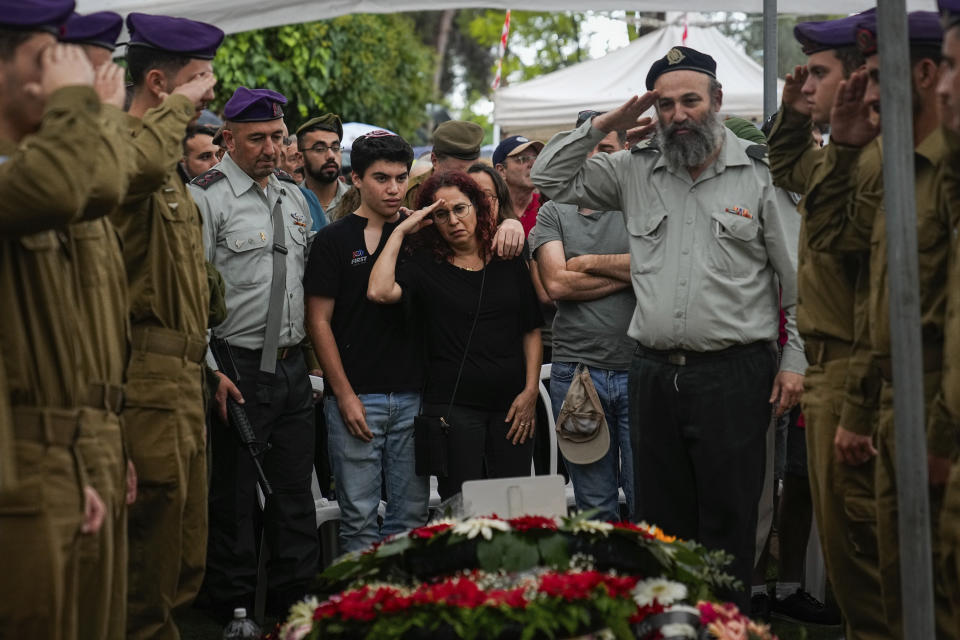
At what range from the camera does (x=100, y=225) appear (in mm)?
3781

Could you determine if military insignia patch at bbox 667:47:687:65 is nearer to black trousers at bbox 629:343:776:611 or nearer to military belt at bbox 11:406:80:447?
black trousers at bbox 629:343:776:611

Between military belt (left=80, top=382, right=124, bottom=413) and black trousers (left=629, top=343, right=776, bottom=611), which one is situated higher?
military belt (left=80, top=382, right=124, bottom=413)

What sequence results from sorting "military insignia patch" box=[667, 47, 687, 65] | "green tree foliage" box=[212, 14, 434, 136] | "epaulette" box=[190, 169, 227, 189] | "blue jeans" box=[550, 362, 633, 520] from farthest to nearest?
"green tree foliage" box=[212, 14, 434, 136], "blue jeans" box=[550, 362, 633, 520], "epaulette" box=[190, 169, 227, 189], "military insignia patch" box=[667, 47, 687, 65]

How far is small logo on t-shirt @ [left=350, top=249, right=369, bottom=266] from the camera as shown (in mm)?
6117

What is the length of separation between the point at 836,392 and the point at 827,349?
0.17m

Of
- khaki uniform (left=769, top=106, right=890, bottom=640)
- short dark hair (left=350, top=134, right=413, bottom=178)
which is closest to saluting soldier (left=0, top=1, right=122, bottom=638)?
khaki uniform (left=769, top=106, right=890, bottom=640)

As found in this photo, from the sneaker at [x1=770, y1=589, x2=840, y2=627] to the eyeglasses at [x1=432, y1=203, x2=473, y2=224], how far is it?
91.7 inches

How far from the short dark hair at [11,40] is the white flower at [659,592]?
80.0 inches

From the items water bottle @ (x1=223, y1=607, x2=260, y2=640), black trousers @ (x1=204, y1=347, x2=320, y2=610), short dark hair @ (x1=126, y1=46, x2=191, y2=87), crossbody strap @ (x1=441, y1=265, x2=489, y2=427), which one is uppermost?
short dark hair @ (x1=126, y1=46, x2=191, y2=87)

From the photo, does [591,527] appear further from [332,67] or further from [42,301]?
[332,67]

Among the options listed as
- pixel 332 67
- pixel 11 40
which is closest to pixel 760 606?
pixel 11 40

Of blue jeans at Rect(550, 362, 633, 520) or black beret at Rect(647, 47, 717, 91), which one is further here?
blue jeans at Rect(550, 362, 633, 520)

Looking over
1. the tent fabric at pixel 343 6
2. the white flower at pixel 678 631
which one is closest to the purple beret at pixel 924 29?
the white flower at pixel 678 631

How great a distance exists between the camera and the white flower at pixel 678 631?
3.22 metres
